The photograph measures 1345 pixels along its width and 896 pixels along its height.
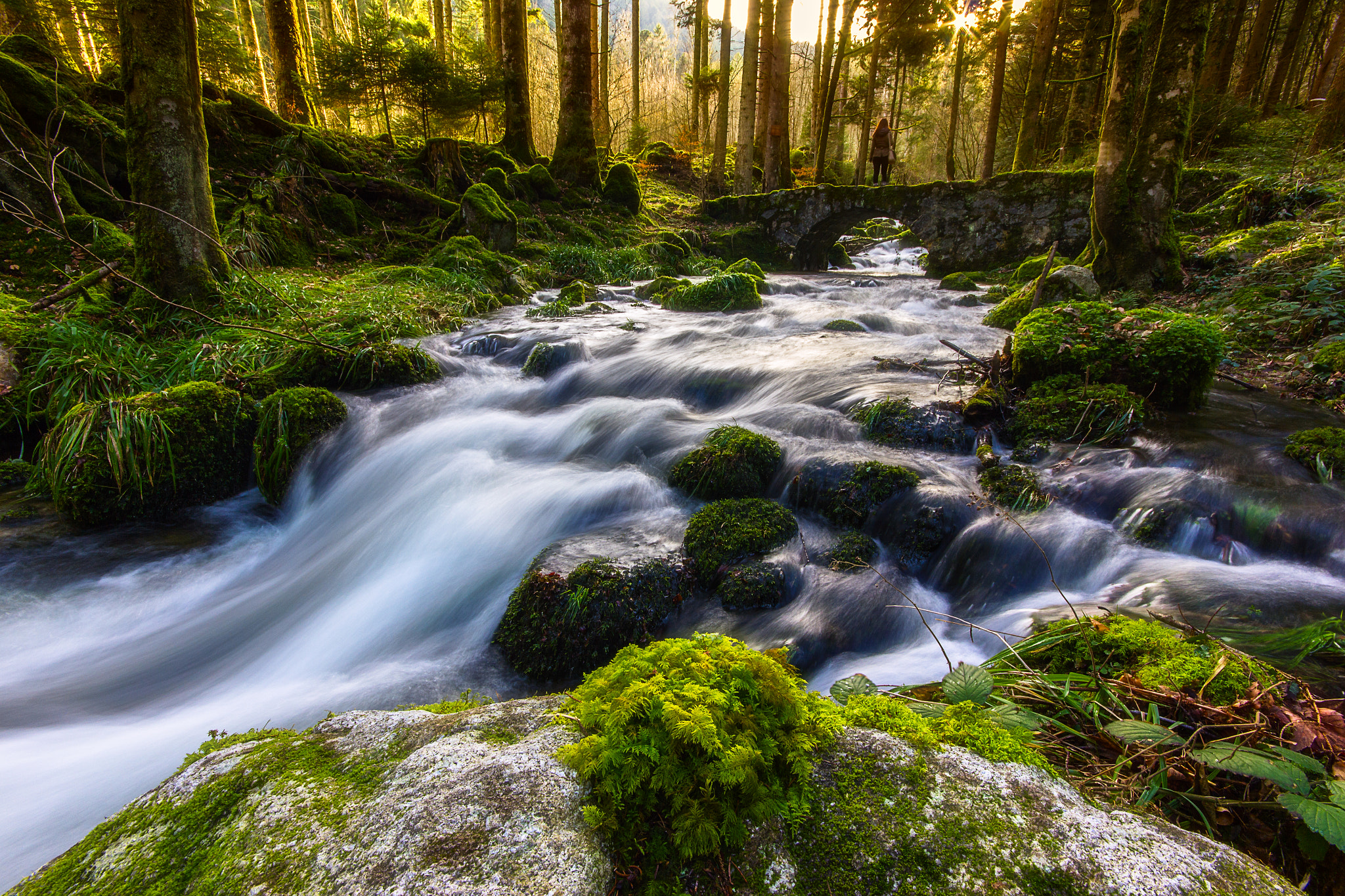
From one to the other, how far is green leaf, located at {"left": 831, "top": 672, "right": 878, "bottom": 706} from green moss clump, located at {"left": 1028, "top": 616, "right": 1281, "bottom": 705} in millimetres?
754

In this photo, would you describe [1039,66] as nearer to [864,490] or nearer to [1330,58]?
[1330,58]

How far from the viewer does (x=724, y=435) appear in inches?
180

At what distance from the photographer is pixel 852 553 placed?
365 cm

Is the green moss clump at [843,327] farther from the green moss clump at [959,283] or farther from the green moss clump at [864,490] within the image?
the green moss clump at [864,490]

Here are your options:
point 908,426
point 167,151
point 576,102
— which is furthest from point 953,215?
point 167,151

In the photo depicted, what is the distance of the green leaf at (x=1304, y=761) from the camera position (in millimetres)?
1249

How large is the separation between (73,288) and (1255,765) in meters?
8.57

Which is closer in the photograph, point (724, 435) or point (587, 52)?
point (724, 435)

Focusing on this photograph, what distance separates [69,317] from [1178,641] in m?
8.13

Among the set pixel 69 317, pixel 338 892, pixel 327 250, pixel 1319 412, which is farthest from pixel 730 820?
pixel 327 250

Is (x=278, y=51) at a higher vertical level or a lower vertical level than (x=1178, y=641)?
higher

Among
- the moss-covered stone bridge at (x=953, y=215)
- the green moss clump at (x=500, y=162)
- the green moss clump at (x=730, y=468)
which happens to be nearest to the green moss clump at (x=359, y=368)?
the green moss clump at (x=730, y=468)

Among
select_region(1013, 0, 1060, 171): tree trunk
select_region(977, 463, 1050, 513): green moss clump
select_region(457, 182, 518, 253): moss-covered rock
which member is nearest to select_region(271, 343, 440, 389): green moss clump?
select_region(977, 463, 1050, 513): green moss clump

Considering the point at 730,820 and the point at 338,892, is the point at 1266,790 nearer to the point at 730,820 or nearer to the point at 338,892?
the point at 730,820
